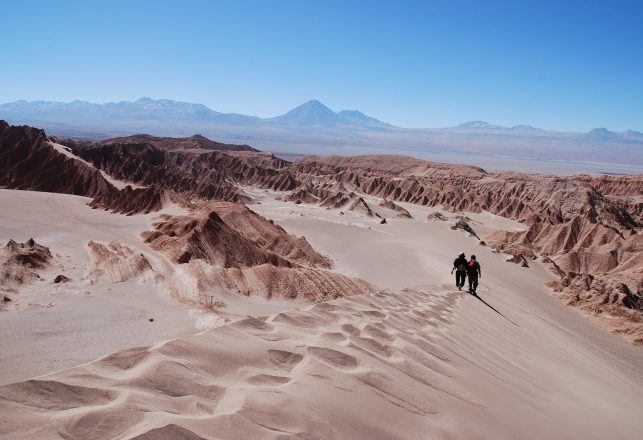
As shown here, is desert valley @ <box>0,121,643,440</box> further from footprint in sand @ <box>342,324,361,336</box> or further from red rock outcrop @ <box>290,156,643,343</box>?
red rock outcrop @ <box>290,156,643,343</box>

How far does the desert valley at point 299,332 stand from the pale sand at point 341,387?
2cm

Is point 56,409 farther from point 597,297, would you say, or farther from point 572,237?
point 572,237

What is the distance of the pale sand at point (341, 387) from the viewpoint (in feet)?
7.43

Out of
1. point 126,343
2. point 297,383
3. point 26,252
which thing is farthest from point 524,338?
point 26,252

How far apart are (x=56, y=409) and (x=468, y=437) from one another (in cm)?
248

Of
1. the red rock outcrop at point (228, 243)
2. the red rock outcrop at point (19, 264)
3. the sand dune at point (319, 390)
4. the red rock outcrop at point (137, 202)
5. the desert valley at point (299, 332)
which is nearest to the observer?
the sand dune at point (319, 390)

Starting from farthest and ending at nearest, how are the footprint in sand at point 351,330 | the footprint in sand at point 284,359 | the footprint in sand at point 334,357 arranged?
the footprint in sand at point 351,330 < the footprint in sand at point 334,357 < the footprint in sand at point 284,359

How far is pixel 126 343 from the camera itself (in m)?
7.71

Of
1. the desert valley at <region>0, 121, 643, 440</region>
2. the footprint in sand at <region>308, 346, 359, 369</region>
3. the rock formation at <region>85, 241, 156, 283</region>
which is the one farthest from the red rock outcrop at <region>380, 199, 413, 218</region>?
the footprint in sand at <region>308, 346, 359, 369</region>

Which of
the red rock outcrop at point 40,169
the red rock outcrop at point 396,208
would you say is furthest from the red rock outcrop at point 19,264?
the red rock outcrop at point 396,208

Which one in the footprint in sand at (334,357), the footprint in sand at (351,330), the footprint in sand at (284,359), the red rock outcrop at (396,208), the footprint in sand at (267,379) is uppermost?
the footprint in sand at (267,379)

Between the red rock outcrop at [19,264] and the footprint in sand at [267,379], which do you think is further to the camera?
the red rock outcrop at [19,264]

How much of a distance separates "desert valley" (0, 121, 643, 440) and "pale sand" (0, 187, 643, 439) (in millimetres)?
15

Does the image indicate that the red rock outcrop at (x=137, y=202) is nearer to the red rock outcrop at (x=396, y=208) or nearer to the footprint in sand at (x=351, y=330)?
the red rock outcrop at (x=396, y=208)
